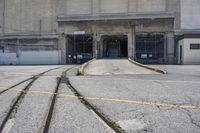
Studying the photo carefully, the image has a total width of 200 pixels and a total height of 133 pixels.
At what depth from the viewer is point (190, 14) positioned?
50.8 metres

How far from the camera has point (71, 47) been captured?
5688 cm

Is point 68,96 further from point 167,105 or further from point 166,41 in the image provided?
point 166,41

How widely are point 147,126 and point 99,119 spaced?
1.18 meters

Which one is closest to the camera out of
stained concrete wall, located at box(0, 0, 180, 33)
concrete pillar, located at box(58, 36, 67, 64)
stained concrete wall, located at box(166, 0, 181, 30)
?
stained concrete wall, located at box(166, 0, 181, 30)

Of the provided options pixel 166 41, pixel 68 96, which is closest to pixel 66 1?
pixel 166 41

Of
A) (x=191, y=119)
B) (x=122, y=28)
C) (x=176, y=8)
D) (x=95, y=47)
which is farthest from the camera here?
(x=95, y=47)

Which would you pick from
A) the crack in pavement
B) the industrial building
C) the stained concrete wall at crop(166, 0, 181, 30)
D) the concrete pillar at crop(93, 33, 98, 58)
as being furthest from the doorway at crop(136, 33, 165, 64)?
the crack in pavement

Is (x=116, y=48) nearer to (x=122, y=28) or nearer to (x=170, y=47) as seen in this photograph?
(x=122, y=28)

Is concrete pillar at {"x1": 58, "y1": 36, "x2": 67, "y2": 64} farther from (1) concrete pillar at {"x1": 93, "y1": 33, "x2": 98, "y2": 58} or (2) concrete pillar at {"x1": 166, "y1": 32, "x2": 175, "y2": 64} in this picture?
(2) concrete pillar at {"x1": 166, "y1": 32, "x2": 175, "y2": 64}

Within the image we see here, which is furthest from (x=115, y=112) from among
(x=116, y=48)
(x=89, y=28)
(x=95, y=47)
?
(x=116, y=48)

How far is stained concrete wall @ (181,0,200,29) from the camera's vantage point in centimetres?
5062

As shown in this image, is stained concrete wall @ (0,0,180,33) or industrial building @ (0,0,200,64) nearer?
industrial building @ (0,0,200,64)

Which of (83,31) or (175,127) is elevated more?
(83,31)

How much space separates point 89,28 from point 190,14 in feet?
54.4
